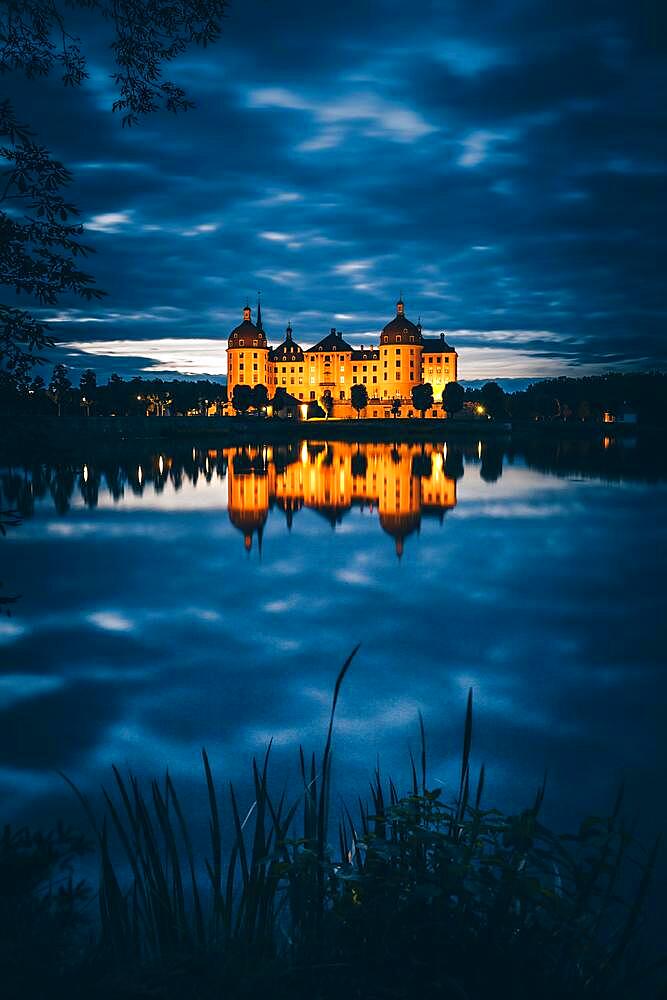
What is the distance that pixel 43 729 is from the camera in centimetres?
928

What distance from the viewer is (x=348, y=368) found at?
7141 inches

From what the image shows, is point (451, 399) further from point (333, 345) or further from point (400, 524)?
point (400, 524)

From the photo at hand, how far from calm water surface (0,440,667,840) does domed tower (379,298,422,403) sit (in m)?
149

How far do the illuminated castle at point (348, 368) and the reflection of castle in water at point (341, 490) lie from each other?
115m

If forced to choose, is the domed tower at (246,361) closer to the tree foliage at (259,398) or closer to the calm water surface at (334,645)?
the tree foliage at (259,398)

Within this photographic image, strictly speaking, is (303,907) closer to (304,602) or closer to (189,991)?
(189,991)

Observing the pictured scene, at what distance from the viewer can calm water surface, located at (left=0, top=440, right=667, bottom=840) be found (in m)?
8.41

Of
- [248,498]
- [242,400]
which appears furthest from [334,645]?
[242,400]

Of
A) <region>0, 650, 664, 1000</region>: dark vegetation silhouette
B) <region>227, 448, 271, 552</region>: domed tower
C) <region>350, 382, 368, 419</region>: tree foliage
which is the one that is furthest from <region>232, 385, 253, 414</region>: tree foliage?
<region>0, 650, 664, 1000</region>: dark vegetation silhouette

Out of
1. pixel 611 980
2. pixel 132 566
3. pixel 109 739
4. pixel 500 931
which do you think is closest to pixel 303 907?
pixel 500 931

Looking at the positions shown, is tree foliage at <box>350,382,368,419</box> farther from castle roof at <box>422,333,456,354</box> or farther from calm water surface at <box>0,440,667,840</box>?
calm water surface at <box>0,440,667,840</box>

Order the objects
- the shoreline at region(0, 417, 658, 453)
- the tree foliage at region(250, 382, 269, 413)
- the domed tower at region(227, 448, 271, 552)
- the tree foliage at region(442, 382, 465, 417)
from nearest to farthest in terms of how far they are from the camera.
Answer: the domed tower at region(227, 448, 271, 552) < the shoreline at region(0, 417, 658, 453) < the tree foliage at region(442, 382, 465, 417) < the tree foliage at region(250, 382, 269, 413)

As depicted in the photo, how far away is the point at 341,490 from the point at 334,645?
2761 cm

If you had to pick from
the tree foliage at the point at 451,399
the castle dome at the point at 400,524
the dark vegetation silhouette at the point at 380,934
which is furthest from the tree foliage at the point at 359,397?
the dark vegetation silhouette at the point at 380,934
